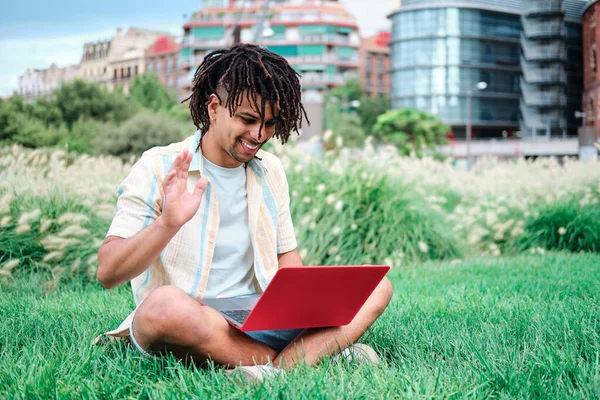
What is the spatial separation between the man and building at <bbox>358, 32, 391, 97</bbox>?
6627 cm

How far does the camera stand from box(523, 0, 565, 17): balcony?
49.2 metres

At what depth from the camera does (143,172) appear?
223 centimetres

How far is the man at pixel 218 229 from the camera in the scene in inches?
79.2

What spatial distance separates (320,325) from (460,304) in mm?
1331

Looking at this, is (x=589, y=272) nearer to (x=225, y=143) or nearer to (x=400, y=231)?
(x=400, y=231)

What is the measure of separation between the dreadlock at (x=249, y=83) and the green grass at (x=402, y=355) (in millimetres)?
817

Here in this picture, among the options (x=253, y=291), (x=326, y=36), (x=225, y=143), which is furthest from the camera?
(x=326, y=36)

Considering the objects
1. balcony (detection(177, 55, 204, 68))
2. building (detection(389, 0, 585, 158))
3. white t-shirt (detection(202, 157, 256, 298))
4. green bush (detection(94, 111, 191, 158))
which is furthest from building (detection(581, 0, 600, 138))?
white t-shirt (detection(202, 157, 256, 298))

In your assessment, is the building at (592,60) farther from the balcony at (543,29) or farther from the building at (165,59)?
the building at (165,59)

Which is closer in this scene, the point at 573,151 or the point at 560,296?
the point at 560,296

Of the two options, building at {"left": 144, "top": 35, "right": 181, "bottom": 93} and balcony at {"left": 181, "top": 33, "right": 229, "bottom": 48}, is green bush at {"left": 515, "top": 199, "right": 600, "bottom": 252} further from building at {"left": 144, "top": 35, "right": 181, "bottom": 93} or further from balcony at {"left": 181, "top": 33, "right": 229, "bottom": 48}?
building at {"left": 144, "top": 35, "right": 181, "bottom": 93}

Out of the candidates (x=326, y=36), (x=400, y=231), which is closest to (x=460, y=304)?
(x=400, y=231)

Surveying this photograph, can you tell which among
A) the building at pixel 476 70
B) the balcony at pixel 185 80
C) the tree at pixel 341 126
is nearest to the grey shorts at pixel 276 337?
the tree at pixel 341 126

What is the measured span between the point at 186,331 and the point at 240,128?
2.14 feet
